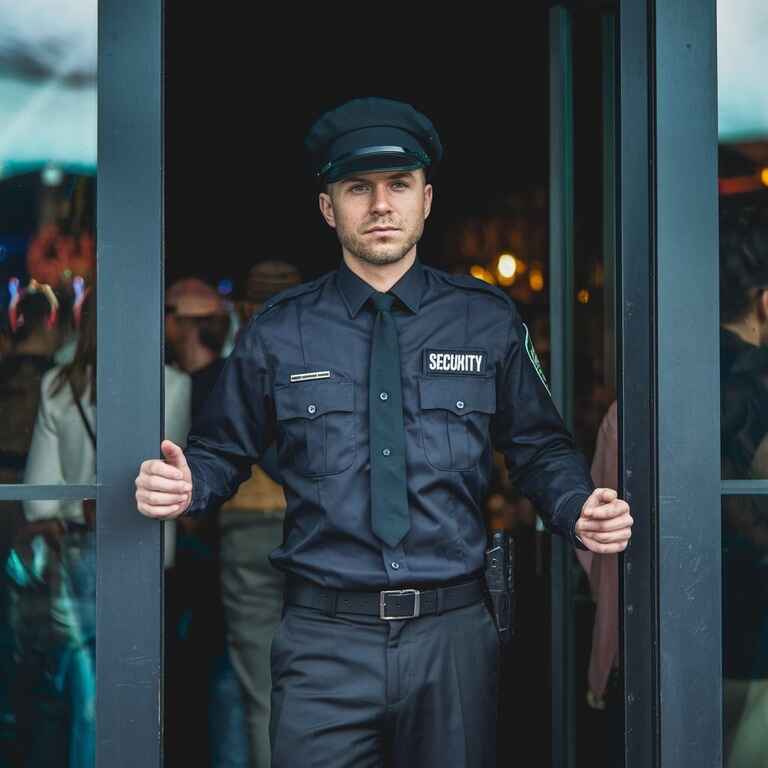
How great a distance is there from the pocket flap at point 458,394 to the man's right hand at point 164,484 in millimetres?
546

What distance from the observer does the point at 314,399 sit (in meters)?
2.27

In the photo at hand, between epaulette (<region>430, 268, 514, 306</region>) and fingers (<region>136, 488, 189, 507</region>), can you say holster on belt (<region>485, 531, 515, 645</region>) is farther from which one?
fingers (<region>136, 488, 189, 507</region>)

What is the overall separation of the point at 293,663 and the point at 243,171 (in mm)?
4344

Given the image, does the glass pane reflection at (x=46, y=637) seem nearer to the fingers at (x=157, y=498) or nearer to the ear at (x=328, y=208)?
the fingers at (x=157, y=498)

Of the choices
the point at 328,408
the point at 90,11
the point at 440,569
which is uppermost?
the point at 90,11

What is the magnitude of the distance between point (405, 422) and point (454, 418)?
0.11 meters

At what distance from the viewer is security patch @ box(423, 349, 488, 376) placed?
2.30 metres

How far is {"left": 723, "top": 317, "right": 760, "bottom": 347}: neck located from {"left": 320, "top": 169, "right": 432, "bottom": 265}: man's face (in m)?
0.68

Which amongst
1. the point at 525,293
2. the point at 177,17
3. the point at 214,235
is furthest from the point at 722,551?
the point at 214,235

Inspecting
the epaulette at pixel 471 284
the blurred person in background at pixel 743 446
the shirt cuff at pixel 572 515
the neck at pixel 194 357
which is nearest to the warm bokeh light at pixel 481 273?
the neck at pixel 194 357

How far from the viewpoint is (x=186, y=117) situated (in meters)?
5.81

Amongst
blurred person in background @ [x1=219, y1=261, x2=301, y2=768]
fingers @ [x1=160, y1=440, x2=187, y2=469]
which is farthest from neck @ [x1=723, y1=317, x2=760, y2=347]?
blurred person in background @ [x1=219, y1=261, x2=301, y2=768]

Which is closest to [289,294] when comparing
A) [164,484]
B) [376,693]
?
[164,484]

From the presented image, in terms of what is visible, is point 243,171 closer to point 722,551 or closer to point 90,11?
point 90,11
